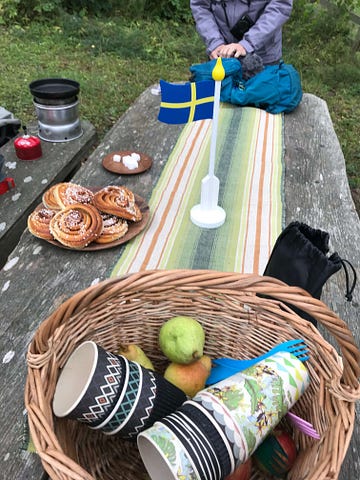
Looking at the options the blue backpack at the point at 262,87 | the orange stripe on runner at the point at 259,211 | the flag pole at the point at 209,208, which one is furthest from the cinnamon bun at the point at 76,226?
the blue backpack at the point at 262,87

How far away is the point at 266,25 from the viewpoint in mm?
2387

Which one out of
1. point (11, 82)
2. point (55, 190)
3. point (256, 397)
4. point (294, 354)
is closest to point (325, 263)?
point (294, 354)

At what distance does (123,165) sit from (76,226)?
0.49 meters

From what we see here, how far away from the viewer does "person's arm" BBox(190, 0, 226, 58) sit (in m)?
2.45

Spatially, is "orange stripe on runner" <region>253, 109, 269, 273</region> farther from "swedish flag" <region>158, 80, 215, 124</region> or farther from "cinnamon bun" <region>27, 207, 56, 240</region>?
"cinnamon bun" <region>27, 207, 56, 240</region>

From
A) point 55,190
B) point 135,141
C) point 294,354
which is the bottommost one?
point 135,141

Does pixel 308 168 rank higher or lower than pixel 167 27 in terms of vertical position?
higher

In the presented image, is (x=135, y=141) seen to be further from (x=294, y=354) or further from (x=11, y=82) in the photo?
(x=11, y=82)

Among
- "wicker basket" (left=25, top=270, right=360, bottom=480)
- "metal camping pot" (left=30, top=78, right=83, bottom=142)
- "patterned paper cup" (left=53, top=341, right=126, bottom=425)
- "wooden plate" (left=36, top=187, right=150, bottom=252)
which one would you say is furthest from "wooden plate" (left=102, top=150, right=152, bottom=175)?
"patterned paper cup" (left=53, top=341, right=126, bottom=425)

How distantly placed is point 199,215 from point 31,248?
522 mm

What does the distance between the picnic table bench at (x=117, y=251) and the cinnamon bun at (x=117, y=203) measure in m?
0.12

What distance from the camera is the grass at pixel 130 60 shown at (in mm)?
3465

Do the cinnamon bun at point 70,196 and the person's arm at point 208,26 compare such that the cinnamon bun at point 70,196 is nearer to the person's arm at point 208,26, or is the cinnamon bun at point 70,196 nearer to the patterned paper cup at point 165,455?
the patterned paper cup at point 165,455

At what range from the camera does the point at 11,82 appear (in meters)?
3.64
